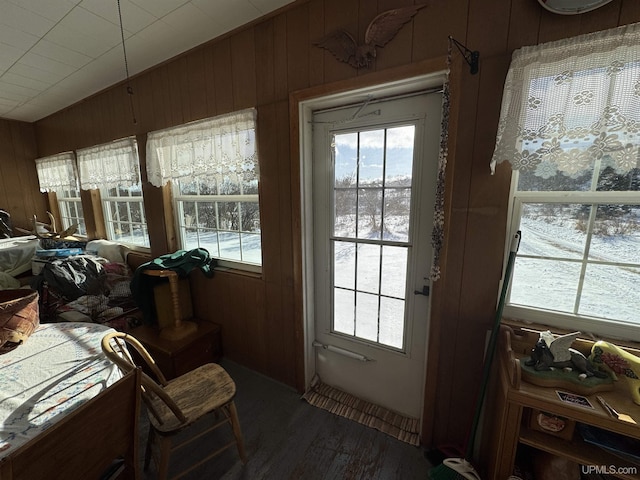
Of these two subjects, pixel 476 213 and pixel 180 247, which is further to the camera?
pixel 180 247

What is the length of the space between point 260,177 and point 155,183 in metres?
1.13

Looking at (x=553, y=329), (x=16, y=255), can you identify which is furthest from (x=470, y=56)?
(x=16, y=255)

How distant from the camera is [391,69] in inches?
48.8

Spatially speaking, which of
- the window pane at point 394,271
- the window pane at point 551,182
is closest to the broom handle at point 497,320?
the window pane at point 551,182

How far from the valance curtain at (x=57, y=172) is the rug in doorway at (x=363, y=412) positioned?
3.90 m

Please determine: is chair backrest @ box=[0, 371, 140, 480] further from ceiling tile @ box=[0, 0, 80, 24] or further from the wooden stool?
ceiling tile @ box=[0, 0, 80, 24]

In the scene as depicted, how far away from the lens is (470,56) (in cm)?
107

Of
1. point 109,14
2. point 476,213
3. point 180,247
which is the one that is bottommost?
point 180,247

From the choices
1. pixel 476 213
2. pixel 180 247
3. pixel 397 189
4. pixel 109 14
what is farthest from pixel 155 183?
pixel 476 213

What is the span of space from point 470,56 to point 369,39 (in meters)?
0.48

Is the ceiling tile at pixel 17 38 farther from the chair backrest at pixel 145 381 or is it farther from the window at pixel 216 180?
the chair backrest at pixel 145 381

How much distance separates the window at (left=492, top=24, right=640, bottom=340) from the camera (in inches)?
33.6

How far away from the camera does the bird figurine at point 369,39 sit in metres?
1.18

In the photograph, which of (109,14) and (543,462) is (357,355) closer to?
(543,462)
